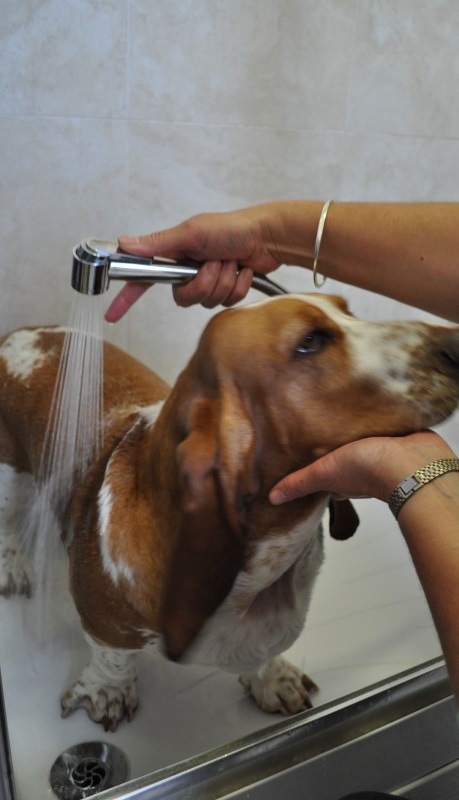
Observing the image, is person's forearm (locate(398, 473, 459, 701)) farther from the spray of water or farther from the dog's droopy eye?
the spray of water

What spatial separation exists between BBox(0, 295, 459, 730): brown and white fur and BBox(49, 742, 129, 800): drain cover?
0.04m

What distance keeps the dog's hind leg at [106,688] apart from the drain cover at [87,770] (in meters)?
0.04

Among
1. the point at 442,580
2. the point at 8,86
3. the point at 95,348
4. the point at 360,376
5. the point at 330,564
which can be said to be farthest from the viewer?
the point at 8,86

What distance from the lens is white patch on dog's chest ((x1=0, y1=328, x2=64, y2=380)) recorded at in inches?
54.5

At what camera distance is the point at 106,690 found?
99 centimetres

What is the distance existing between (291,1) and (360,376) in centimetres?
126

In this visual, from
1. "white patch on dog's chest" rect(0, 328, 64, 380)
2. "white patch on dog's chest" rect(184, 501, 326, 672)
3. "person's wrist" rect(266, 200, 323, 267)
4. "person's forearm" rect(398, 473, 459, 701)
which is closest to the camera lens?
"person's forearm" rect(398, 473, 459, 701)

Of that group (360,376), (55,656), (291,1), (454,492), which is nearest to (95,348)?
(55,656)

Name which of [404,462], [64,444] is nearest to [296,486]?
[404,462]

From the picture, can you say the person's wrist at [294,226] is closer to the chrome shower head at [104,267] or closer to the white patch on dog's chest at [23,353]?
the chrome shower head at [104,267]

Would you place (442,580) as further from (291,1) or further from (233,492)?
(291,1)

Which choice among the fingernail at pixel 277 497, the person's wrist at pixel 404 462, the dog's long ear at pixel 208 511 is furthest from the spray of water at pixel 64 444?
the person's wrist at pixel 404 462

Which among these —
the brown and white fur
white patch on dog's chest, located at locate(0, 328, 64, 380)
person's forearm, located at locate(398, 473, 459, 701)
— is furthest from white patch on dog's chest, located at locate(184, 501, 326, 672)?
white patch on dog's chest, located at locate(0, 328, 64, 380)

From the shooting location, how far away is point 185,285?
1134 mm
